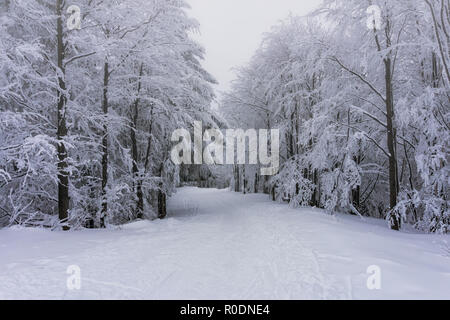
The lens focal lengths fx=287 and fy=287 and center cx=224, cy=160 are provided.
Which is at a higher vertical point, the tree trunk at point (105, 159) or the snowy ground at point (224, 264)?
the tree trunk at point (105, 159)

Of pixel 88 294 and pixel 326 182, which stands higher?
pixel 326 182

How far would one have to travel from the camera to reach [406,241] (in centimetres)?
712

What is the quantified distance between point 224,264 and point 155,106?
898cm

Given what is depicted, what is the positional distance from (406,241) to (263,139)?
12.9 m

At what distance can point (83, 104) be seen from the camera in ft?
34.7

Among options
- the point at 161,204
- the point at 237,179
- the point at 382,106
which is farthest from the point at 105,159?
the point at 237,179

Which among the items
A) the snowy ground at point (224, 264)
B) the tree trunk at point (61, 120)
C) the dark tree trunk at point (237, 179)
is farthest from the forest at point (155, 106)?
the dark tree trunk at point (237, 179)

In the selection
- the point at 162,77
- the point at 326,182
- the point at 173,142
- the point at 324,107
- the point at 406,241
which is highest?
the point at 162,77

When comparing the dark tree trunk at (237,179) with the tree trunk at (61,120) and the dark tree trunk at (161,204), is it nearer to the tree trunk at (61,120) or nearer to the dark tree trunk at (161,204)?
the dark tree trunk at (161,204)

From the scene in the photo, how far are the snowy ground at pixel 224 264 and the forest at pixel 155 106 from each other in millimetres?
2043

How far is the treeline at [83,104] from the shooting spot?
7.92 meters

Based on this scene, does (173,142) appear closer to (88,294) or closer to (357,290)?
(88,294)
